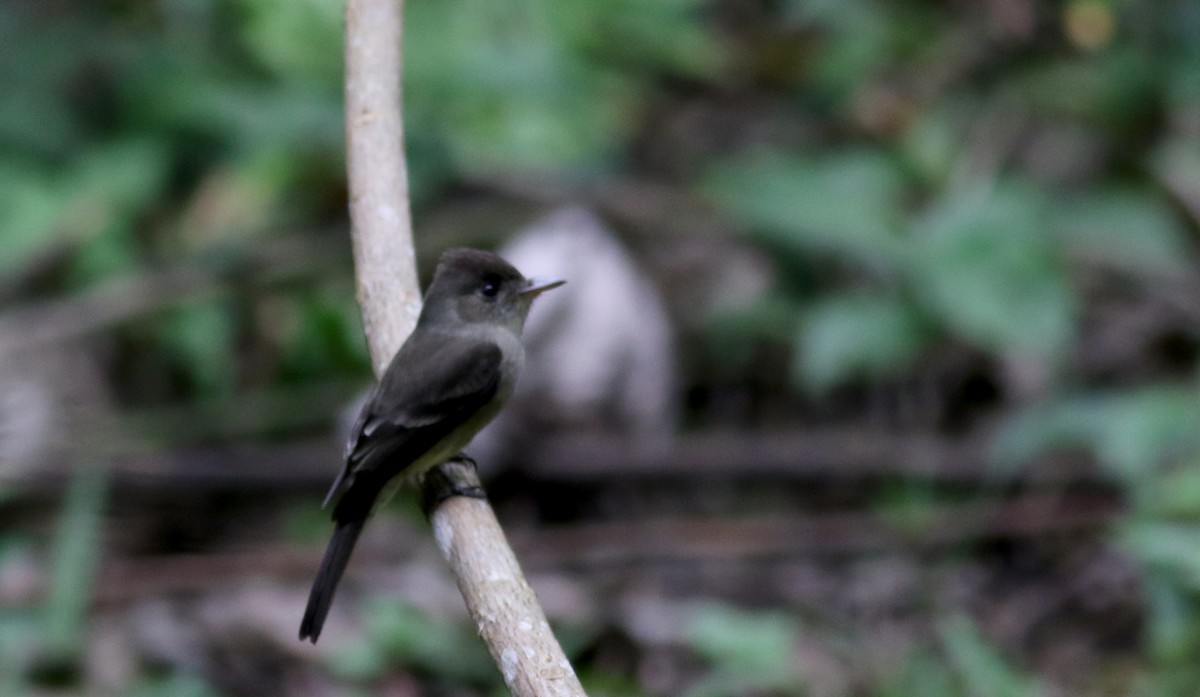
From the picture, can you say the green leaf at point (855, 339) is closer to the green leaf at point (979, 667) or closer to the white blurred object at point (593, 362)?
the white blurred object at point (593, 362)

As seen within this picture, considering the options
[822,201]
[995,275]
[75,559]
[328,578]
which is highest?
[822,201]

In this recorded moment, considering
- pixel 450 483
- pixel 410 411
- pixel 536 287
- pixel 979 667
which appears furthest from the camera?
pixel 979 667

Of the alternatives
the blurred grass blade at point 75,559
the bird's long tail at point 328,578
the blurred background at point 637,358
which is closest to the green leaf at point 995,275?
the blurred background at point 637,358

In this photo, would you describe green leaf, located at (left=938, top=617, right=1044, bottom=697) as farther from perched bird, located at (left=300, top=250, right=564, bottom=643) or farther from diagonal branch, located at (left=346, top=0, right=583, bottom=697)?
diagonal branch, located at (left=346, top=0, right=583, bottom=697)

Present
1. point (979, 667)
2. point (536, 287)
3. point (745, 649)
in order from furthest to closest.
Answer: point (979, 667) → point (745, 649) → point (536, 287)

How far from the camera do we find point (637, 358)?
529 centimetres

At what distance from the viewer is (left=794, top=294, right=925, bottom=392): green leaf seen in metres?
5.00

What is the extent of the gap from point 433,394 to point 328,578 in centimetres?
45

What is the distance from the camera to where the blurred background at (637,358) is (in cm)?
426

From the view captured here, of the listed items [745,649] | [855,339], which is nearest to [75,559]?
[745,649]

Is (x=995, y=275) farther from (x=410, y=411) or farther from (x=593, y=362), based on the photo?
(x=410, y=411)

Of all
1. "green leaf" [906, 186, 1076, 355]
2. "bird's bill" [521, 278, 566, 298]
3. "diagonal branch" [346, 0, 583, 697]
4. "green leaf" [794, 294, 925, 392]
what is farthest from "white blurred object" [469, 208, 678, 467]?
"diagonal branch" [346, 0, 583, 697]

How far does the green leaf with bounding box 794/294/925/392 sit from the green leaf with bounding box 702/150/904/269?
187 millimetres

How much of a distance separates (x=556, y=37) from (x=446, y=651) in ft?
8.39
